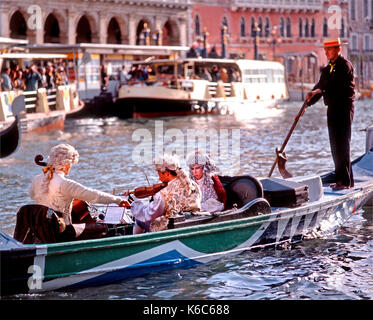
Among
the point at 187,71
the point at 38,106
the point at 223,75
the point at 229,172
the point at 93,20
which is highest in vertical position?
the point at 93,20

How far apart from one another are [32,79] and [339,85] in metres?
13.6

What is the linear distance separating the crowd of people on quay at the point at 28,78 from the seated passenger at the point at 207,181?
12.7 metres

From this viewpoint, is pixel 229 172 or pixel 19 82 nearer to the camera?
pixel 229 172

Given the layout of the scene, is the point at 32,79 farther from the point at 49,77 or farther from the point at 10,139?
the point at 10,139

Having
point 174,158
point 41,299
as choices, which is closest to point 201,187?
point 174,158

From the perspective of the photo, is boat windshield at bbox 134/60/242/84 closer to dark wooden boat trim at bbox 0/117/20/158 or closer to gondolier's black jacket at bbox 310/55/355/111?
dark wooden boat trim at bbox 0/117/20/158

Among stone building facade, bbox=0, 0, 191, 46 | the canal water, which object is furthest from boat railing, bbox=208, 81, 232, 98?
stone building facade, bbox=0, 0, 191, 46

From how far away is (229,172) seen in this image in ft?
42.6

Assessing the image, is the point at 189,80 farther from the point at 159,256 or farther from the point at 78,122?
the point at 159,256

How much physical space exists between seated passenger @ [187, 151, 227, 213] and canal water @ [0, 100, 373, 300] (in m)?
0.44

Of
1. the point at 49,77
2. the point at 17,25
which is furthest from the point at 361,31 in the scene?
the point at 49,77

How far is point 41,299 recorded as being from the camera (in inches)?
Result: 238

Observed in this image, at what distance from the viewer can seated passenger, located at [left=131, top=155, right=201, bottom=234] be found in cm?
638
